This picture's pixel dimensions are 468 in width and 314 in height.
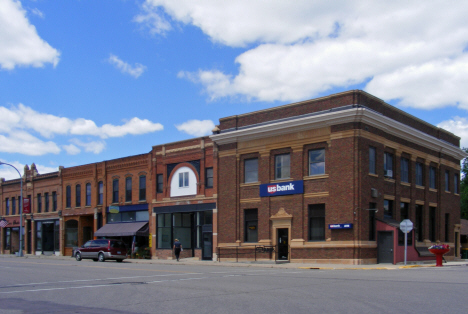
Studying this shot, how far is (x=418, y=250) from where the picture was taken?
3328 cm

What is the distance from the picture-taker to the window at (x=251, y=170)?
1379 inches

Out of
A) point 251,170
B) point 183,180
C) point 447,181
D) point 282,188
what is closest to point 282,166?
point 282,188

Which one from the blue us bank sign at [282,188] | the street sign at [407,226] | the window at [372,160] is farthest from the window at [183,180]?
the street sign at [407,226]

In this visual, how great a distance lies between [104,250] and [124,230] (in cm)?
655

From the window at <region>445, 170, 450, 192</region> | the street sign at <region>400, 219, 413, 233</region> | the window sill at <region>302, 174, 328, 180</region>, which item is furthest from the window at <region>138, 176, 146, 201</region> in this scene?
the window at <region>445, 170, 450, 192</region>

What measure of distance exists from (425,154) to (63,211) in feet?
113

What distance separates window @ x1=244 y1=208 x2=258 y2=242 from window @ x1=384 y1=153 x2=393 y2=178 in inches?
352

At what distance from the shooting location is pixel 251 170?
35281mm

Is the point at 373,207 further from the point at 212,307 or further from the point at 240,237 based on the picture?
the point at 212,307

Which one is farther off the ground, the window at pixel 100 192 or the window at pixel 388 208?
the window at pixel 100 192

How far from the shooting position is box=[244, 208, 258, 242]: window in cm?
3453

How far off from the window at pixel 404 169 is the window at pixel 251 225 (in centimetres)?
1029

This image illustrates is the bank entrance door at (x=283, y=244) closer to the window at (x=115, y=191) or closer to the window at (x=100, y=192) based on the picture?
the window at (x=115, y=191)

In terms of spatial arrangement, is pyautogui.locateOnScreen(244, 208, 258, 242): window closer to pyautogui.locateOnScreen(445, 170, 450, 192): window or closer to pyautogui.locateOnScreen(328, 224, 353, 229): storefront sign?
pyautogui.locateOnScreen(328, 224, 353, 229): storefront sign
